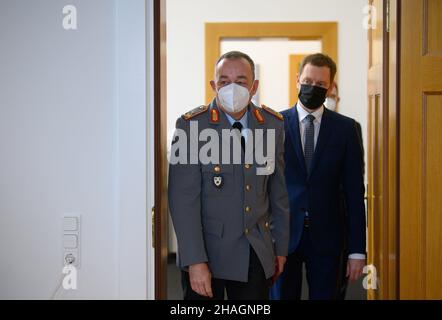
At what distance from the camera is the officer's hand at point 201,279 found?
67.7 inches

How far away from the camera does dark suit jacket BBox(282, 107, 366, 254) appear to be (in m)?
2.19

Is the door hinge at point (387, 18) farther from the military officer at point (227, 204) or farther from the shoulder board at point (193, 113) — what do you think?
the shoulder board at point (193, 113)

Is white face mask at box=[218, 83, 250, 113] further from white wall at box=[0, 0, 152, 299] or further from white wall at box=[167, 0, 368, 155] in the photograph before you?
white wall at box=[167, 0, 368, 155]

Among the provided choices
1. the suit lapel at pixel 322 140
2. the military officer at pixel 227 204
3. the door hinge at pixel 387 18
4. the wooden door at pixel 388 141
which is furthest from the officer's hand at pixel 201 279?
the door hinge at pixel 387 18

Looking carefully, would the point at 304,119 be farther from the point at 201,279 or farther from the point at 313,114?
the point at 201,279

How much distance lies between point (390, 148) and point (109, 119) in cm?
90

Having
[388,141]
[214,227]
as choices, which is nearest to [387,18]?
[388,141]

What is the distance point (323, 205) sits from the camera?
219 cm

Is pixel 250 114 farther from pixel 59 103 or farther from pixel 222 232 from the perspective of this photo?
pixel 59 103

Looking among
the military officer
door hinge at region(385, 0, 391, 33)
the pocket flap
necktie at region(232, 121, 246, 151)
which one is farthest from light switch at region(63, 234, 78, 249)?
door hinge at region(385, 0, 391, 33)

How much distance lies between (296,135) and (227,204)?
600 mm

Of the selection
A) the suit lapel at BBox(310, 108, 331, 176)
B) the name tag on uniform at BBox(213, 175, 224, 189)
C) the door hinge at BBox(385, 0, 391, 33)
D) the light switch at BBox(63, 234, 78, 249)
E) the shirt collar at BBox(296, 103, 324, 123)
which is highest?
the door hinge at BBox(385, 0, 391, 33)

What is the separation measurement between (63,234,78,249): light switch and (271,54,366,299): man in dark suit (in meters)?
0.95

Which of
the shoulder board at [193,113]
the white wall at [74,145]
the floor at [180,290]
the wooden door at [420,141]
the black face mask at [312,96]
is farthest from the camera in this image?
the floor at [180,290]
